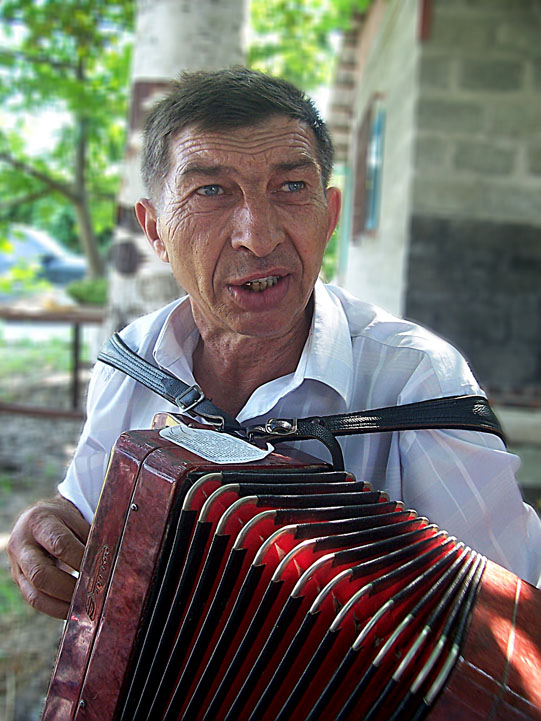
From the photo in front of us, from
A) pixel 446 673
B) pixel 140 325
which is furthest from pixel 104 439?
pixel 446 673

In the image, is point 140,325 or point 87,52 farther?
point 87,52

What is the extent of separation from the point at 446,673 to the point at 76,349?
5344 mm

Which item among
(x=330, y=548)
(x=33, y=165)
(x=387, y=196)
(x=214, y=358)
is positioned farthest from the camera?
(x=33, y=165)

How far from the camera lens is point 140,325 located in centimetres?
195

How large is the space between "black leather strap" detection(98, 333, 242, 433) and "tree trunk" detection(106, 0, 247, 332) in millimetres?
767

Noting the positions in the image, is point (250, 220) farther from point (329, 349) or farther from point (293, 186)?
point (329, 349)

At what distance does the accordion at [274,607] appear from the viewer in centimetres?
97

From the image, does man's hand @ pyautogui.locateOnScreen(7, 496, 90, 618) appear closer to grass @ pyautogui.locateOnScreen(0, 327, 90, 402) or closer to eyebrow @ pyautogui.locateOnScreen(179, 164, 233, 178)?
eyebrow @ pyautogui.locateOnScreen(179, 164, 233, 178)

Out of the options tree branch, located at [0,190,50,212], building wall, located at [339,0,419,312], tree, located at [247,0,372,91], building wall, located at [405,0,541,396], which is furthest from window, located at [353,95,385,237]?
tree branch, located at [0,190,50,212]

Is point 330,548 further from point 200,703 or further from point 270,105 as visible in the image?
point 270,105

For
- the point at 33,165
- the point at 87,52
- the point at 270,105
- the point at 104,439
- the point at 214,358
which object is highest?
the point at 87,52

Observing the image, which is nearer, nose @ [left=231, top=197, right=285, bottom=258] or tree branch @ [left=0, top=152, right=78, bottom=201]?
nose @ [left=231, top=197, right=285, bottom=258]

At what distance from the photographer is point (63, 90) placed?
693 centimetres

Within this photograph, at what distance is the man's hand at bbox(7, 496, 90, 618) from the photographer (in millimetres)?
1544
